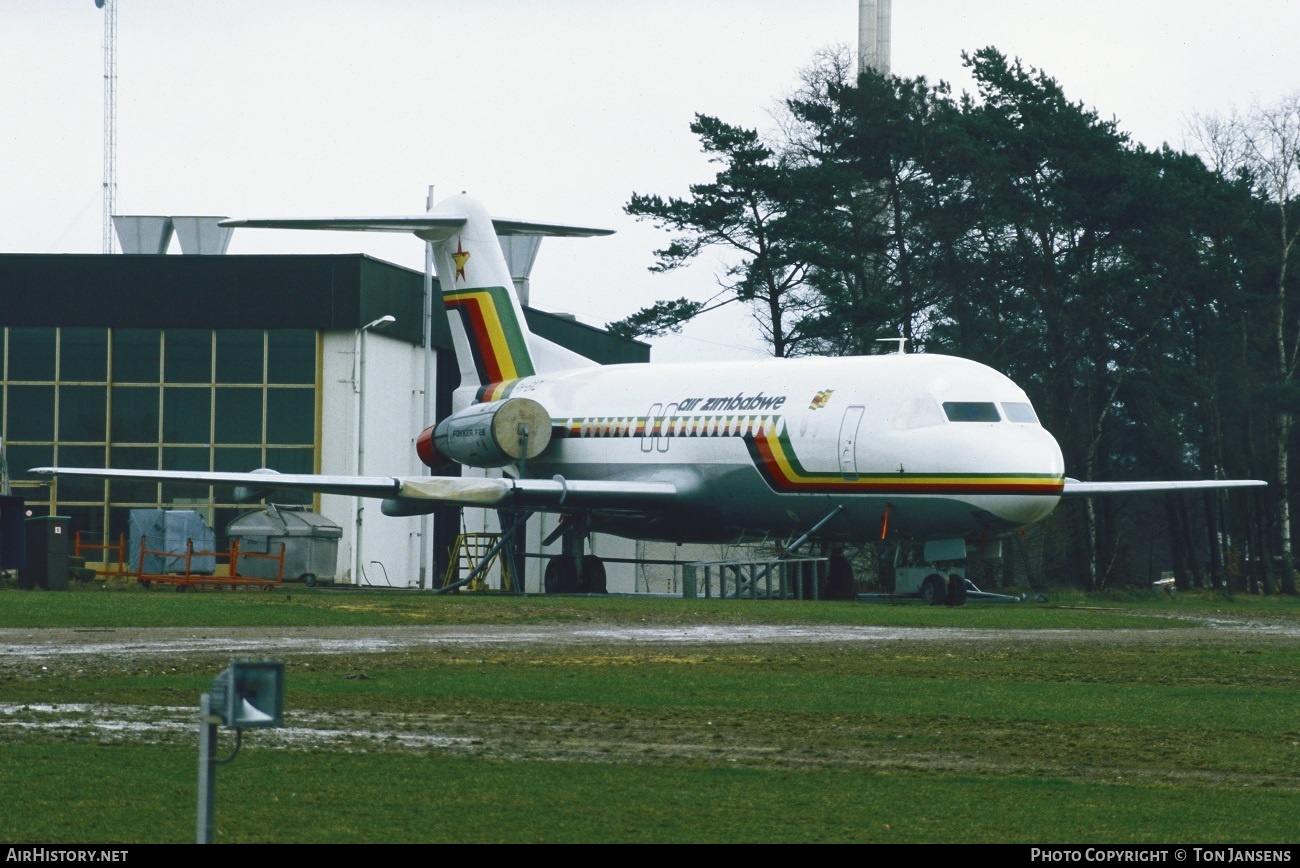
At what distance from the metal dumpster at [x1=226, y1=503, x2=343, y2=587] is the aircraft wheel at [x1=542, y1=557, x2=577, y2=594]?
25.0ft

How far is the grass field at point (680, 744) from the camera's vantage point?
7.35 metres

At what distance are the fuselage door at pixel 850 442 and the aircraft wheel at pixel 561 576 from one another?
714 centimetres

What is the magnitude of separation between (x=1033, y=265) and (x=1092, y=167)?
3.04 metres

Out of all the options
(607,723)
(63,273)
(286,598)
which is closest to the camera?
(607,723)

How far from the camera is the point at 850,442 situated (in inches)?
1149

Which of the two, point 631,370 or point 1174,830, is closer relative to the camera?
point 1174,830

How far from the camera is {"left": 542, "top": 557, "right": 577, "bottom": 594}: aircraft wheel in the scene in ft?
115

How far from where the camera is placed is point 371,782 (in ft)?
27.0

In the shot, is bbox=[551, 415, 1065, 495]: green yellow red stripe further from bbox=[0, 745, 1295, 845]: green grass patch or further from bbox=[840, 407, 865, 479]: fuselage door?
bbox=[0, 745, 1295, 845]: green grass patch

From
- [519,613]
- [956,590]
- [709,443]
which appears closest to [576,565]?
[709,443]

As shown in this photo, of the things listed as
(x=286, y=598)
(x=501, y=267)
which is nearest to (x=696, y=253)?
(x=501, y=267)

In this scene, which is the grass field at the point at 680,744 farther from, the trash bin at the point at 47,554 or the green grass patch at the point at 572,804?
the trash bin at the point at 47,554

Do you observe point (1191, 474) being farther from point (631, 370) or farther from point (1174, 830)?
point (1174, 830)

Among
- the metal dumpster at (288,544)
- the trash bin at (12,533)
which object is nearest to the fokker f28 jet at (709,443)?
the trash bin at (12,533)
